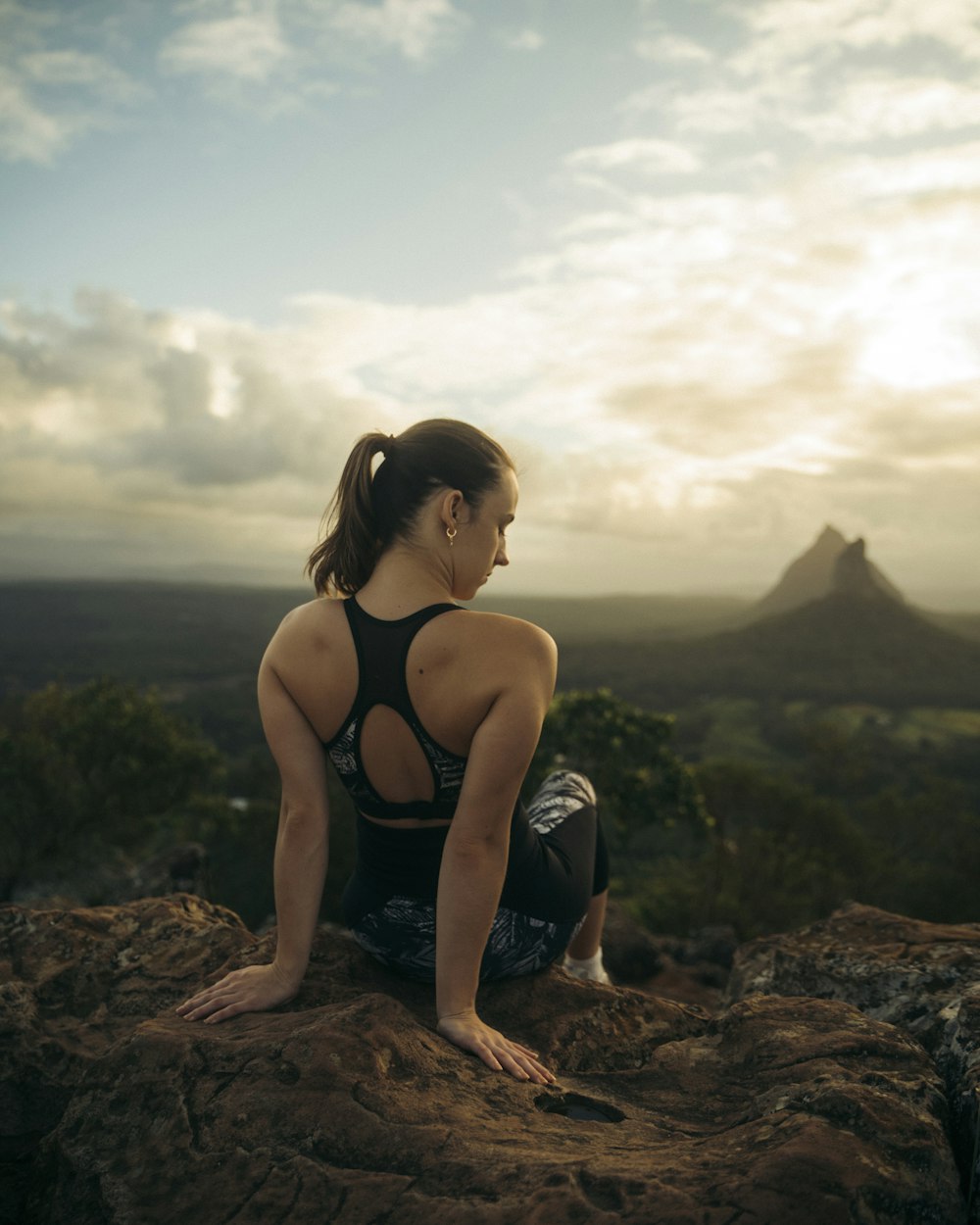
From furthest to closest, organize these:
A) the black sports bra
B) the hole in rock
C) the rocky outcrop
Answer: the black sports bra < the hole in rock < the rocky outcrop

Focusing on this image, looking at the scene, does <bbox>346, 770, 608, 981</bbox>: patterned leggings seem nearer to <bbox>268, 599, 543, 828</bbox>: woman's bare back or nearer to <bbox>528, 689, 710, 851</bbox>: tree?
<bbox>268, 599, 543, 828</bbox>: woman's bare back

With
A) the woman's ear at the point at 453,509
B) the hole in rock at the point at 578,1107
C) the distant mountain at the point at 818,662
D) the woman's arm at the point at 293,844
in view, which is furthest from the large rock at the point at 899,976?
the distant mountain at the point at 818,662

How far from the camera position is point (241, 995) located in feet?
10.2

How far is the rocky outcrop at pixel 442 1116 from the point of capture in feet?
6.74

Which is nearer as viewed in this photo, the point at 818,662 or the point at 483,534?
the point at 483,534

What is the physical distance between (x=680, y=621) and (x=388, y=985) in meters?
183

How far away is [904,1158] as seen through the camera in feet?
7.13

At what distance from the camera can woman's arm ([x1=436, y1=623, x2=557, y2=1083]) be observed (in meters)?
2.92

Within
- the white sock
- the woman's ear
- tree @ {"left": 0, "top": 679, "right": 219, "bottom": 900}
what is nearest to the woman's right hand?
the white sock

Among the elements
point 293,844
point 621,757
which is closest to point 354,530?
point 293,844

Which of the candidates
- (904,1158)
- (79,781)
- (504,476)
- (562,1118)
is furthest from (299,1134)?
(79,781)

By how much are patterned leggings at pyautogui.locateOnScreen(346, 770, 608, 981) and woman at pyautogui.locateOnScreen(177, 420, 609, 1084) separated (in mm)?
10

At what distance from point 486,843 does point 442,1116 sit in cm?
86

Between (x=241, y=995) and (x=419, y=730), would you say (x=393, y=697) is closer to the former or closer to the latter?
(x=419, y=730)
